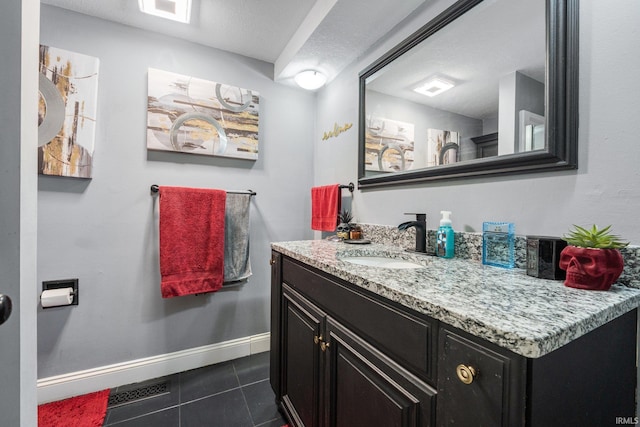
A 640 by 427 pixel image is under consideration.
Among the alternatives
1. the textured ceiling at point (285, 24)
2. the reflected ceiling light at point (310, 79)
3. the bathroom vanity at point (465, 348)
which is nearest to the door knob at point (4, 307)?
the bathroom vanity at point (465, 348)

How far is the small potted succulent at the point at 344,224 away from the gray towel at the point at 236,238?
0.64 meters

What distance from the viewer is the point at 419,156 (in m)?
1.22

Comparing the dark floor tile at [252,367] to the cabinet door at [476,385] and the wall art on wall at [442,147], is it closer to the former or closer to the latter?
the cabinet door at [476,385]

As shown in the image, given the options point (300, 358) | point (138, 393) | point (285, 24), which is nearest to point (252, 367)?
point (138, 393)

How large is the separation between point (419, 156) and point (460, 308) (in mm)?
880

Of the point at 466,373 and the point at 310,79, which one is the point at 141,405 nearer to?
the point at 466,373

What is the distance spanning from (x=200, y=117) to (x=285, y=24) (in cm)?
76

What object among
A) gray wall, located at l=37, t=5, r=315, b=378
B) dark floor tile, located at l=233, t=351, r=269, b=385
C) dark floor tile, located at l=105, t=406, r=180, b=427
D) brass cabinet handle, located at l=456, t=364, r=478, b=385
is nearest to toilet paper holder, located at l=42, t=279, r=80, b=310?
gray wall, located at l=37, t=5, r=315, b=378

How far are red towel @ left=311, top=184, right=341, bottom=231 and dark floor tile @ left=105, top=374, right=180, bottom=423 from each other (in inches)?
50.2

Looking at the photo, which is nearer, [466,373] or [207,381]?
[466,373]

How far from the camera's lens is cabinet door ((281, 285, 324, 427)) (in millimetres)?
970

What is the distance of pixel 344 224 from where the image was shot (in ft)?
5.19

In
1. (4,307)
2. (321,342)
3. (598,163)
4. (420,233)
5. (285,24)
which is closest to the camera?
(4,307)

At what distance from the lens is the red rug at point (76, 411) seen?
4.08 ft
